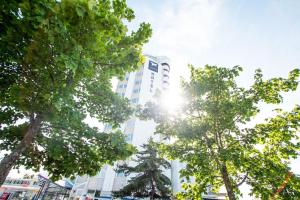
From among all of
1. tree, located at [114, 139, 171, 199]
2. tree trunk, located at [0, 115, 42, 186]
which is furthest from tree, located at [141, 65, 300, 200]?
tree, located at [114, 139, 171, 199]

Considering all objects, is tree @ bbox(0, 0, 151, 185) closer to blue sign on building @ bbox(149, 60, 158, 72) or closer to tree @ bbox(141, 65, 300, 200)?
tree @ bbox(141, 65, 300, 200)

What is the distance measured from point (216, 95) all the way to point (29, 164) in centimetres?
962

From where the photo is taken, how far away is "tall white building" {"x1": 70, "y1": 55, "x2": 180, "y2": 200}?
110 feet

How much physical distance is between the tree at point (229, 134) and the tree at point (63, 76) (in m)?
3.55

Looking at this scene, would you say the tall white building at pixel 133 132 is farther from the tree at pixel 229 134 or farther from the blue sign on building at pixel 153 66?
the tree at pixel 229 134

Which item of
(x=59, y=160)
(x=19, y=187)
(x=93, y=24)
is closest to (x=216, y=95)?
(x=93, y=24)

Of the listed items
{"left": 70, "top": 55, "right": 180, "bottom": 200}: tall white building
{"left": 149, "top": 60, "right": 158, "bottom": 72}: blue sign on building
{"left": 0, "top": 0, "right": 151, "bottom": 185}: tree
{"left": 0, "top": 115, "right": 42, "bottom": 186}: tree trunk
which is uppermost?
{"left": 149, "top": 60, "right": 158, "bottom": 72}: blue sign on building

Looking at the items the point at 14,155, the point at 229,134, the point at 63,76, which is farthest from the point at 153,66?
the point at 14,155

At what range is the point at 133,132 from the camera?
38906mm

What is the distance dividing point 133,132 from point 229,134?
30.5 metres

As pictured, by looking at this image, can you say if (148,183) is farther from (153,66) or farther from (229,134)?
Result: (153,66)

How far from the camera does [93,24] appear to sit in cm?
466

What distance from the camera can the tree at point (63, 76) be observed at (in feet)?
14.4

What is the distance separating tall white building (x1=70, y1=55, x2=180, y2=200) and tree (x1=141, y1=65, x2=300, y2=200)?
39.1 feet
